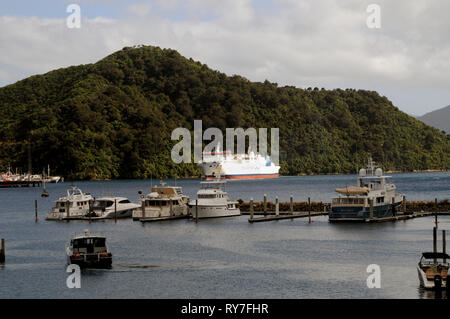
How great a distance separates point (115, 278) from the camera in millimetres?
43531

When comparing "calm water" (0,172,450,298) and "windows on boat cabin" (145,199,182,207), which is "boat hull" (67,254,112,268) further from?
"windows on boat cabin" (145,199,182,207)

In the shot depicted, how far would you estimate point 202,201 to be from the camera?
77.4 m

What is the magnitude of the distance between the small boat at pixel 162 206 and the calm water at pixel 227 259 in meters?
1.66

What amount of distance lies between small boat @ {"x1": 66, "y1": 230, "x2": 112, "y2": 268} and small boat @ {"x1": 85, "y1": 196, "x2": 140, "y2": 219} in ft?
107

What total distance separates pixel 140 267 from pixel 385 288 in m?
17.9

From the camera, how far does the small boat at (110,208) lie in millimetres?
81250

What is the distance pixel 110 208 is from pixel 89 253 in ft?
117

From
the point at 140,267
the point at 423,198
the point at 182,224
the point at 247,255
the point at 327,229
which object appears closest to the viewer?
the point at 140,267

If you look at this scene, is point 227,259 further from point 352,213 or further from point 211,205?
point 211,205

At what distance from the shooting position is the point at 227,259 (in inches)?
2014
